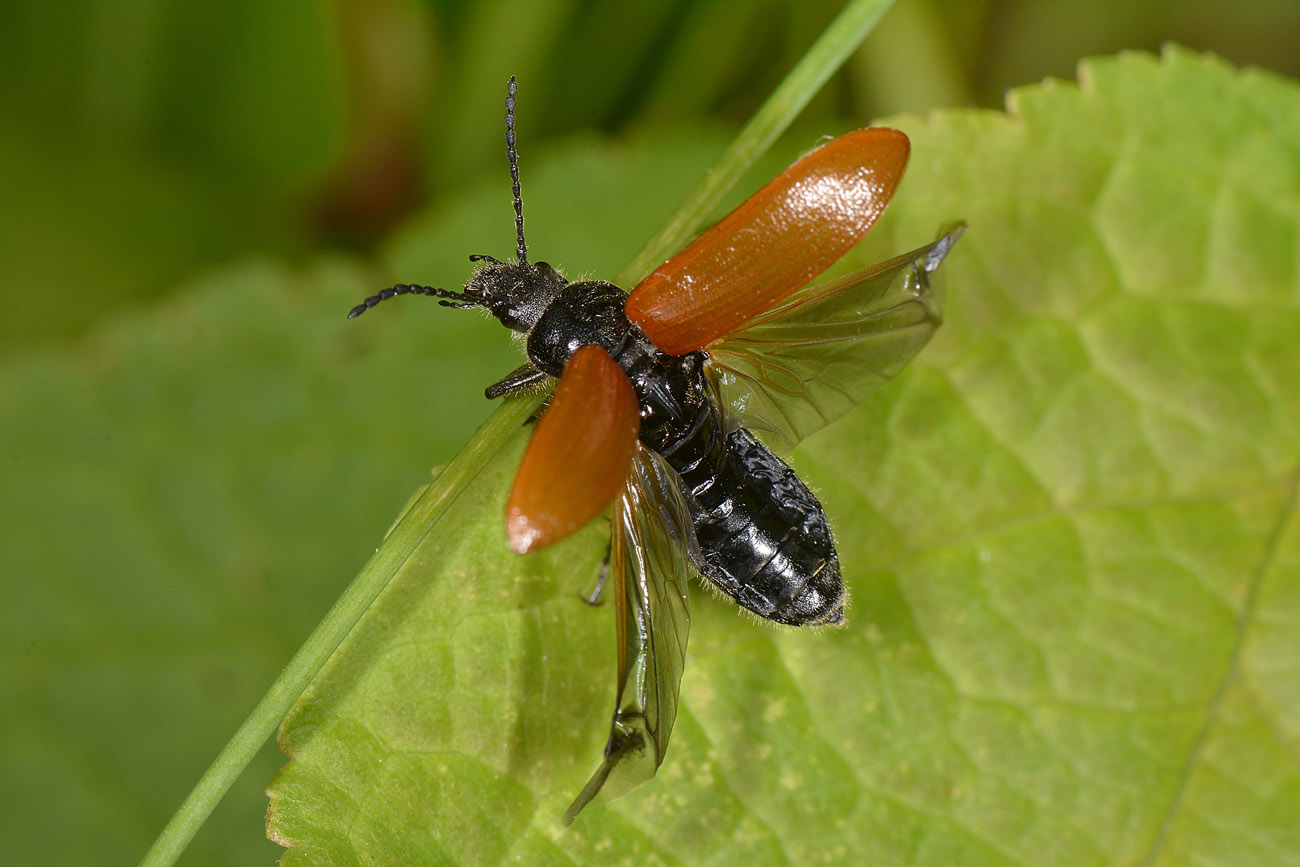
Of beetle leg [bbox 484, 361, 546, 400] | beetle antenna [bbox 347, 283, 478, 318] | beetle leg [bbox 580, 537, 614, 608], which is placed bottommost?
beetle leg [bbox 580, 537, 614, 608]

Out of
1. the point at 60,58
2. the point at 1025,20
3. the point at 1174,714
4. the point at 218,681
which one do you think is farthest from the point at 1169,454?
the point at 60,58

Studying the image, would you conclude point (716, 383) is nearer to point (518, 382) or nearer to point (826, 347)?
point (826, 347)

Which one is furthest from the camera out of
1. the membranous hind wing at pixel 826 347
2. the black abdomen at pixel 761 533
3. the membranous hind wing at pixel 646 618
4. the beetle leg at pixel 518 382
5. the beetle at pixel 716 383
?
the beetle leg at pixel 518 382

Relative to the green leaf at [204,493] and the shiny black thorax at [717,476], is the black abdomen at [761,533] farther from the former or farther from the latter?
the green leaf at [204,493]

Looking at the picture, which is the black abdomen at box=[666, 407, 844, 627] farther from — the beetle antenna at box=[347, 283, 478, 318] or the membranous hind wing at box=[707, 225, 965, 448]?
the beetle antenna at box=[347, 283, 478, 318]

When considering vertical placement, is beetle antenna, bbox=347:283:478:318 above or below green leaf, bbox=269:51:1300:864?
above

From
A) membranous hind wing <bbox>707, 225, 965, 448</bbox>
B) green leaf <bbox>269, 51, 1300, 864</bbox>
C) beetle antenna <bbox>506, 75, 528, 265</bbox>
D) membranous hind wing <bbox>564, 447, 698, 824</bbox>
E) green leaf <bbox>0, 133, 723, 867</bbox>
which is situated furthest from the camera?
green leaf <bbox>0, 133, 723, 867</bbox>

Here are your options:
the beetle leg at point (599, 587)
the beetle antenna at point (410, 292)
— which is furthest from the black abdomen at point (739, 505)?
the beetle antenna at point (410, 292)

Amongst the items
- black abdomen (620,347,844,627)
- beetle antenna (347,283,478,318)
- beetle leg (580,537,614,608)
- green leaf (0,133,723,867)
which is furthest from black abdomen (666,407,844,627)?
green leaf (0,133,723,867)
